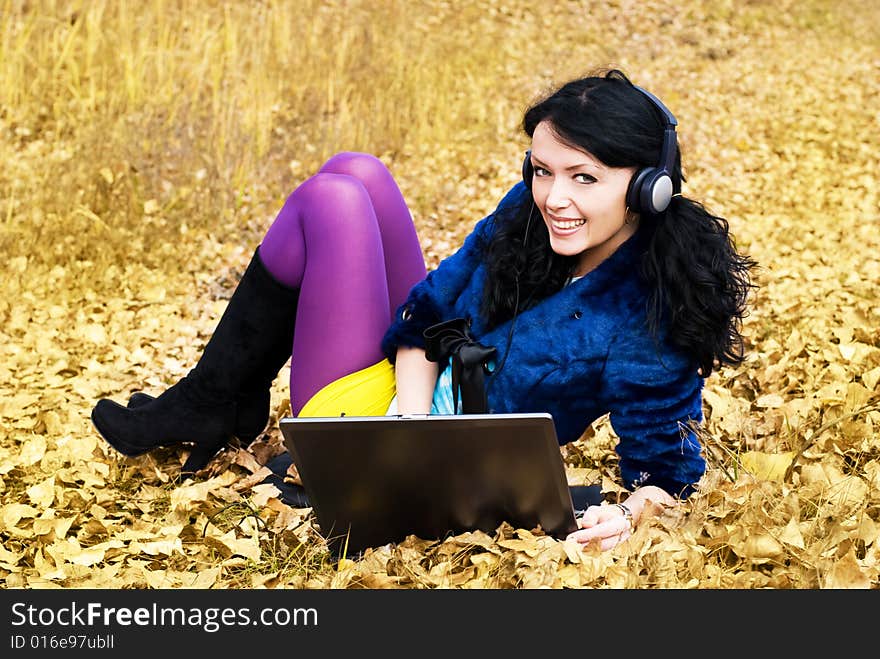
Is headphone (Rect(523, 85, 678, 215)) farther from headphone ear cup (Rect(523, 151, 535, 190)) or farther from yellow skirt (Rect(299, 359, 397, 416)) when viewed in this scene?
yellow skirt (Rect(299, 359, 397, 416))

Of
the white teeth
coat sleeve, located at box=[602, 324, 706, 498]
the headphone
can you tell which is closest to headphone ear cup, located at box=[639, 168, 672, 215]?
the headphone

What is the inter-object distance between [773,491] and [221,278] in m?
3.84

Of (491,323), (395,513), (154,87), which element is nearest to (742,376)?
(491,323)

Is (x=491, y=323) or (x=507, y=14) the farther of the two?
(x=507, y=14)

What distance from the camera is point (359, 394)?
9.16 feet

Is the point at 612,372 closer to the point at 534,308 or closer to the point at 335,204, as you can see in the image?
the point at 534,308

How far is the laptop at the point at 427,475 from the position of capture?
213 centimetres

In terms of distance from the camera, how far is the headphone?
227cm

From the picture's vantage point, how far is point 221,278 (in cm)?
571

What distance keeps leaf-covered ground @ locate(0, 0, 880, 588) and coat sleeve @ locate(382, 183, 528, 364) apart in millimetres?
580

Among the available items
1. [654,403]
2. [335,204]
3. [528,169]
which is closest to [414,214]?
[335,204]

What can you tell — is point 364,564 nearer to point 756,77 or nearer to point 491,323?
point 491,323

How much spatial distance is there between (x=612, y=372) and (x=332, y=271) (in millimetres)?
875

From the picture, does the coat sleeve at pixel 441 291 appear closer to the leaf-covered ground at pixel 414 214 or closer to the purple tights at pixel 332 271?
the purple tights at pixel 332 271
